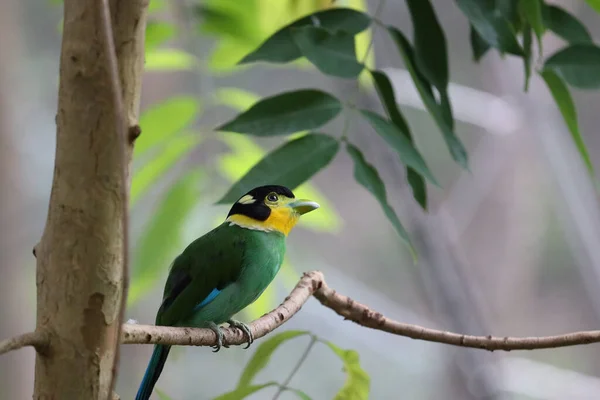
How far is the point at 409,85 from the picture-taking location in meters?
2.41

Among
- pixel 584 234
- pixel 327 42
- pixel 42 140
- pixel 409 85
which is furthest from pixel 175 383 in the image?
pixel 327 42

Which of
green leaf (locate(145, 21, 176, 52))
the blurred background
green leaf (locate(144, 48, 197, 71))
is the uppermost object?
green leaf (locate(145, 21, 176, 52))

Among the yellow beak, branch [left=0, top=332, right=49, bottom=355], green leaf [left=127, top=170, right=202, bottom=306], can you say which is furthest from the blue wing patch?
green leaf [left=127, top=170, right=202, bottom=306]

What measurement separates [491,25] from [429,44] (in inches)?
3.4

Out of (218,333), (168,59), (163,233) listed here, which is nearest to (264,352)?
(218,333)

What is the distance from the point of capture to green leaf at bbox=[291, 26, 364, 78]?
0.80m

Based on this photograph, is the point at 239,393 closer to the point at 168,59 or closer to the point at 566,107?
the point at 566,107

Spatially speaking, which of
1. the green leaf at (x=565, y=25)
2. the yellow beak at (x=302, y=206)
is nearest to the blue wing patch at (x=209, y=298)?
the yellow beak at (x=302, y=206)

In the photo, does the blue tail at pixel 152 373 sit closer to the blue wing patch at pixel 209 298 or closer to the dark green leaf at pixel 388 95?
the blue wing patch at pixel 209 298

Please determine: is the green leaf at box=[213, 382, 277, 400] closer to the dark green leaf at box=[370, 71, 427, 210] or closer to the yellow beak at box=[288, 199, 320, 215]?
the yellow beak at box=[288, 199, 320, 215]

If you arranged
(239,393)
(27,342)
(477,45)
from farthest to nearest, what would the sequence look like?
(477,45)
(239,393)
(27,342)

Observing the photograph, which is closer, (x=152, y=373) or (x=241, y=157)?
(x=152, y=373)

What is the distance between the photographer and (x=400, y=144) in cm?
82

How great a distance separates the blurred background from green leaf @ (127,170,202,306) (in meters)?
0.05
